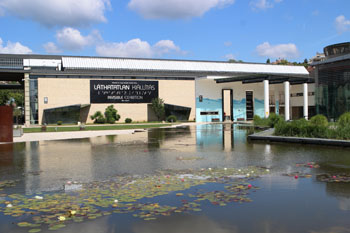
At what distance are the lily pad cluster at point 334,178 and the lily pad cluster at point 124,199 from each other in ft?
5.00

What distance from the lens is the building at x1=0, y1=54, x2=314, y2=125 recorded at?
46750mm

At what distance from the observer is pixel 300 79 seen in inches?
1953

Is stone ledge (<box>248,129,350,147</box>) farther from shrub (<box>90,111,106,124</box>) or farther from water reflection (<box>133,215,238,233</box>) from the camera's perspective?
shrub (<box>90,111,106,124</box>)

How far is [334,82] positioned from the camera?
93.2 feet

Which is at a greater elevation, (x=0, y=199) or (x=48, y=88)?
(x=48, y=88)

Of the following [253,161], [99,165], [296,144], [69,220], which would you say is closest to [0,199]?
A: [69,220]

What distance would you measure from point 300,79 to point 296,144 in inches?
1429

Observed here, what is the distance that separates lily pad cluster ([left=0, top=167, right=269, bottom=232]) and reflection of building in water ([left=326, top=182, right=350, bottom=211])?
1.51 meters

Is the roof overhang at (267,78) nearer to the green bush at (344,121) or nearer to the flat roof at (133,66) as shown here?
the flat roof at (133,66)

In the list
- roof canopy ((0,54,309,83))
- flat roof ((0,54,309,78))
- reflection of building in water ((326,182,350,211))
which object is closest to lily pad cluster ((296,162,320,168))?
reflection of building in water ((326,182,350,211))

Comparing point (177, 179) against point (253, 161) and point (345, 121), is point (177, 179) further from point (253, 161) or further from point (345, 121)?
point (345, 121)

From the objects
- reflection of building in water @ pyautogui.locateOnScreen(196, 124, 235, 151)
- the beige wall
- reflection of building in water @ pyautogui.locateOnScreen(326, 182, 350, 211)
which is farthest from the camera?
the beige wall

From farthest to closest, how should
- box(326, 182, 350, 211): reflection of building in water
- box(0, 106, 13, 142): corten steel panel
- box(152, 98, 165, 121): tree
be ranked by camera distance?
box(152, 98, 165, 121): tree, box(0, 106, 13, 142): corten steel panel, box(326, 182, 350, 211): reflection of building in water

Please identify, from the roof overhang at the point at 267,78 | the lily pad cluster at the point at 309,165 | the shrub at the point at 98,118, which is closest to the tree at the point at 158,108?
the shrub at the point at 98,118
